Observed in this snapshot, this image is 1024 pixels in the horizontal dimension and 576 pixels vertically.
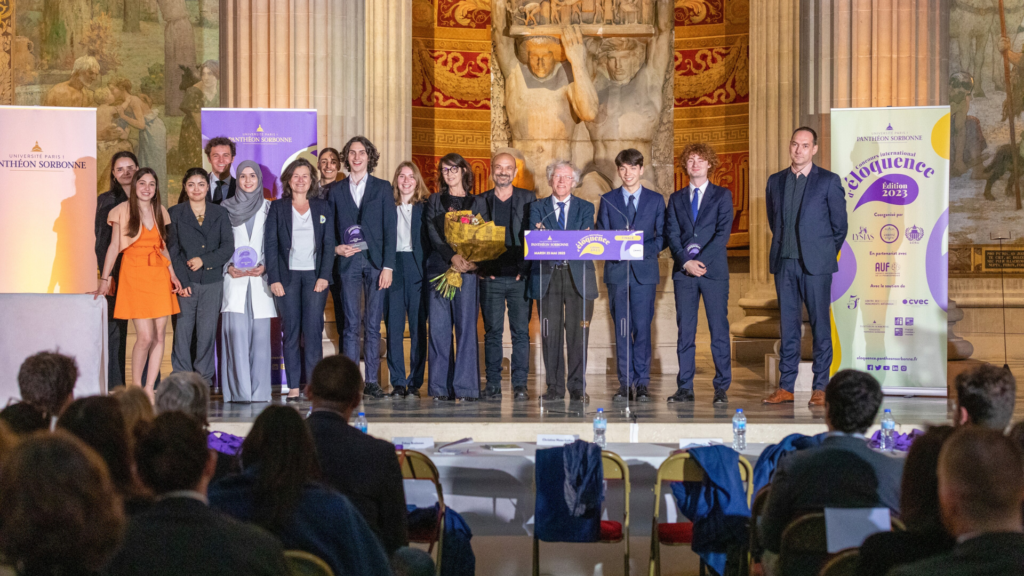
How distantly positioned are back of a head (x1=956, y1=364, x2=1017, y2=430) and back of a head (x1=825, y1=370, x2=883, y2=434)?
325 mm

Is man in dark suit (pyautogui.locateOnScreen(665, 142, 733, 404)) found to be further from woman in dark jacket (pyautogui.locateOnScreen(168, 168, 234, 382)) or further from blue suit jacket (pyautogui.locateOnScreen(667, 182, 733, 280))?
woman in dark jacket (pyautogui.locateOnScreen(168, 168, 234, 382))

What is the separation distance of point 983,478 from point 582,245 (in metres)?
4.25

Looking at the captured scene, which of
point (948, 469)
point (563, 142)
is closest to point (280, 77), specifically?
point (563, 142)

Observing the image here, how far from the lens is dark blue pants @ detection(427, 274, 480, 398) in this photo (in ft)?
22.7

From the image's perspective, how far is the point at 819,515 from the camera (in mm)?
2822

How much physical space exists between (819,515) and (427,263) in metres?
4.58

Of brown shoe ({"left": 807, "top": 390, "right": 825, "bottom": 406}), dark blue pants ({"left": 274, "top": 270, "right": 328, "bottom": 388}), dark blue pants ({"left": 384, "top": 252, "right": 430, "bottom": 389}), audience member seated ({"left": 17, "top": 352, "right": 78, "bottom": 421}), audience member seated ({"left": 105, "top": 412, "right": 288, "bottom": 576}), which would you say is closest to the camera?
audience member seated ({"left": 105, "top": 412, "right": 288, "bottom": 576})

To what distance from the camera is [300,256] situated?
22.7 feet

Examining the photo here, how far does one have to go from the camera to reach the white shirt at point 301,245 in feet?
22.7

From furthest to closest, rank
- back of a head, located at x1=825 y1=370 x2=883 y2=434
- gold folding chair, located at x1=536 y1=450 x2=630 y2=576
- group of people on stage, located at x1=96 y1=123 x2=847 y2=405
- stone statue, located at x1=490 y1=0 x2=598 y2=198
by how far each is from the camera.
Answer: stone statue, located at x1=490 y1=0 x2=598 y2=198
group of people on stage, located at x1=96 y1=123 x2=847 y2=405
gold folding chair, located at x1=536 y1=450 x2=630 y2=576
back of a head, located at x1=825 y1=370 x2=883 y2=434

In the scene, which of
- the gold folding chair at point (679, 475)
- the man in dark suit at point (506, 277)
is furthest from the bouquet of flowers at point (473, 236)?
the gold folding chair at point (679, 475)

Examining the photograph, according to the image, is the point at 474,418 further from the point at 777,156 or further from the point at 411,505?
the point at 777,156

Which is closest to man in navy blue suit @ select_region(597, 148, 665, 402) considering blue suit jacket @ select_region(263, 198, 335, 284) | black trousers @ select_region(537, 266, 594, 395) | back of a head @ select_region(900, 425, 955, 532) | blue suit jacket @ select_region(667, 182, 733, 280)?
blue suit jacket @ select_region(667, 182, 733, 280)

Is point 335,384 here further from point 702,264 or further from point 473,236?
point 702,264
